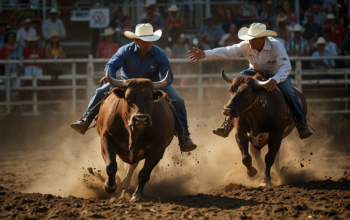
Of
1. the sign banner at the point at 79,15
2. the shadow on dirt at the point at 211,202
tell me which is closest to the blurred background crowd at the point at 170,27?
the sign banner at the point at 79,15

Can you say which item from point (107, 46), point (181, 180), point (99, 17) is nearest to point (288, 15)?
point (107, 46)

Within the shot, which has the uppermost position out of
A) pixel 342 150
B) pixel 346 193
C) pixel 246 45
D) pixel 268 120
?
pixel 246 45

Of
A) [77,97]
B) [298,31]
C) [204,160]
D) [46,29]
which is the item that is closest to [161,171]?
[204,160]

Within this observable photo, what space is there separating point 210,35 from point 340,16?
380cm

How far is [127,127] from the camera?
4.76 m

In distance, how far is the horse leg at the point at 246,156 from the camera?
546cm

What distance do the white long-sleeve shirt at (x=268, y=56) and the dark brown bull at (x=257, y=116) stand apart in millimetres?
212

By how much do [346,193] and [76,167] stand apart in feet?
12.4

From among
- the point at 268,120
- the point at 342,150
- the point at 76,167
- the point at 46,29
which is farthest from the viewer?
the point at 46,29

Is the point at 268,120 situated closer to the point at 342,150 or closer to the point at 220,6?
the point at 342,150

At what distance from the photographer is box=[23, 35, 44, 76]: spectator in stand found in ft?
36.5

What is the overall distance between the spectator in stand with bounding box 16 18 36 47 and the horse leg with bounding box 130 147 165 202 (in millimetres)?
8223

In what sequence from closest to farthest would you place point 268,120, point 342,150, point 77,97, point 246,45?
point 268,120
point 246,45
point 342,150
point 77,97

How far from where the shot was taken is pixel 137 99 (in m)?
4.51
